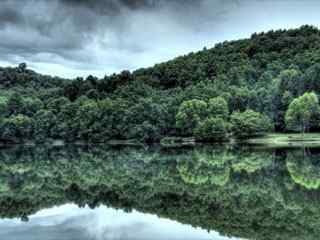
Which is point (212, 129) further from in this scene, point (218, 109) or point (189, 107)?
Answer: point (189, 107)

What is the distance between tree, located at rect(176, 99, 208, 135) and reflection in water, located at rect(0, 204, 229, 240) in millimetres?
69682

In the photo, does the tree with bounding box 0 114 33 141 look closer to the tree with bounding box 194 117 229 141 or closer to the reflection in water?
the tree with bounding box 194 117 229 141

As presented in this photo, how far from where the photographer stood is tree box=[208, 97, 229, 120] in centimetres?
9044

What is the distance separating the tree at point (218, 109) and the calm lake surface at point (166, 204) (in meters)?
54.8

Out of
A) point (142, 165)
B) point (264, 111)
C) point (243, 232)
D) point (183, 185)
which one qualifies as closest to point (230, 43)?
point (264, 111)

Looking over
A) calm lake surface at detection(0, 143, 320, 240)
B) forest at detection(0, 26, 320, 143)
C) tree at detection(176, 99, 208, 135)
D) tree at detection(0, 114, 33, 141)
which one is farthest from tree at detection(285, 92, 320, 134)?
tree at detection(0, 114, 33, 141)

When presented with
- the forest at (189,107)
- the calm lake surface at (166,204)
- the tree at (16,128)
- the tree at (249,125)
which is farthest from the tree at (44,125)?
the calm lake surface at (166,204)

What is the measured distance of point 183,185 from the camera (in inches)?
1059

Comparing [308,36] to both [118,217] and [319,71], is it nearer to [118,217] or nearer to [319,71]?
[319,71]

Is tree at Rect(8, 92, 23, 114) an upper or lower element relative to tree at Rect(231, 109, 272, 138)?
upper

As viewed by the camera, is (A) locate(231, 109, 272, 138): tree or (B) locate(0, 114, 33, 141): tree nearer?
(A) locate(231, 109, 272, 138): tree

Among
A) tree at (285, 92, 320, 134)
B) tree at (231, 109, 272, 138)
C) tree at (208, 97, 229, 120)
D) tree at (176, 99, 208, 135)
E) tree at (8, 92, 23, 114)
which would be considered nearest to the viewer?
tree at (285, 92, 320, 134)

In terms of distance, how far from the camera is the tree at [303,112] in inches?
3278

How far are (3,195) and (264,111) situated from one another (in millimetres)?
77619
